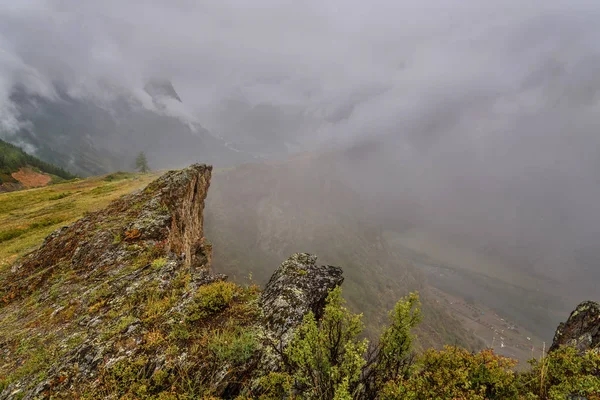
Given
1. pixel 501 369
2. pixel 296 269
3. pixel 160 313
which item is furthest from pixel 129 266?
pixel 501 369

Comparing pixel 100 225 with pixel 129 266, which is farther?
pixel 100 225

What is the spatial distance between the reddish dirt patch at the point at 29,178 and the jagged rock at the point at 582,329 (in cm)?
17338

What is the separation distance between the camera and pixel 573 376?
533cm

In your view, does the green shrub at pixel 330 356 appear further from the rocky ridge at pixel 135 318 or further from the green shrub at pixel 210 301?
the green shrub at pixel 210 301

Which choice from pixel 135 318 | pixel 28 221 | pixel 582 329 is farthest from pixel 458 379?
pixel 28 221

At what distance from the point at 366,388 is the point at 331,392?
1.05 metres

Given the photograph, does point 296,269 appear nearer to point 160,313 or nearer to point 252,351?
point 252,351

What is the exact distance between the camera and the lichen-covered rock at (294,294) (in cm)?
937

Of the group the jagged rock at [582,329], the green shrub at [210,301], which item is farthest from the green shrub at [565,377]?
the green shrub at [210,301]

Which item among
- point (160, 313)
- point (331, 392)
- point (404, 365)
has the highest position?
point (404, 365)

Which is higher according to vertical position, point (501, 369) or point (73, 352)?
point (501, 369)

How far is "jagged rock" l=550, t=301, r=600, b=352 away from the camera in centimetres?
884

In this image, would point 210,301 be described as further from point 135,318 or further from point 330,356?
point 330,356

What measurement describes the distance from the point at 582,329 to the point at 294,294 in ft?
35.5
